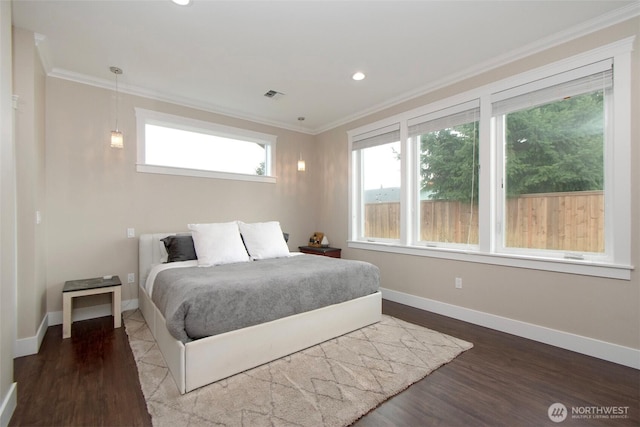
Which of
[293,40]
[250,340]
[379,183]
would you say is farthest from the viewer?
[379,183]

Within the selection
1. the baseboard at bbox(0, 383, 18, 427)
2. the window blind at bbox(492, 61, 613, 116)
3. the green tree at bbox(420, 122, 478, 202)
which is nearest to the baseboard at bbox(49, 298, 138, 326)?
the baseboard at bbox(0, 383, 18, 427)

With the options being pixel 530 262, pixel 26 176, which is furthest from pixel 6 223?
pixel 530 262

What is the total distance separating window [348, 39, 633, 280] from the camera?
7.80 feet

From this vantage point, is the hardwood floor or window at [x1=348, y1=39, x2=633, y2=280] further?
window at [x1=348, y1=39, x2=633, y2=280]

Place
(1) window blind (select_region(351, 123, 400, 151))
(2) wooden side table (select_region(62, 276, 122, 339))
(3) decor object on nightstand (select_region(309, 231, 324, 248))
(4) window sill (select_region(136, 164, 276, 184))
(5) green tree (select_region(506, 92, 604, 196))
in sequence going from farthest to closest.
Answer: (3) decor object on nightstand (select_region(309, 231, 324, 248)) < (1) window blind (select_region(351, 123, 400, 151)) < (4) window sill (select_region(136, 164, 276, 184)) < (2) wooden side table (select_region(62, 276, 122, 339)) < (5) green tree (select_region(506, 92, 604, 196))

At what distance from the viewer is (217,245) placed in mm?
3236

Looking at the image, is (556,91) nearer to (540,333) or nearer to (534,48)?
(534,48)

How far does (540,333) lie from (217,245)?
3245mm

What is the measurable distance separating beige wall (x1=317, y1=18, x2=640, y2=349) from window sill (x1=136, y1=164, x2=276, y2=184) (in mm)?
1946

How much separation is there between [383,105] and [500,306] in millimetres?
2836

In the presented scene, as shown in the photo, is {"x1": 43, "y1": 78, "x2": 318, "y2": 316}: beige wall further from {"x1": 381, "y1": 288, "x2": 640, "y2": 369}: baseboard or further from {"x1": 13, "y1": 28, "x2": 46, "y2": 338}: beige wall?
{"x1": 381, "y1": 288, "x2": 640, "y2": 369}: baseboard

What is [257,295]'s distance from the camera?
2.26 m

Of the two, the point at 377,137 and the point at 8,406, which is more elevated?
the point at 377,137

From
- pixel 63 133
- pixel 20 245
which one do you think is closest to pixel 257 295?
pixel 20 245
